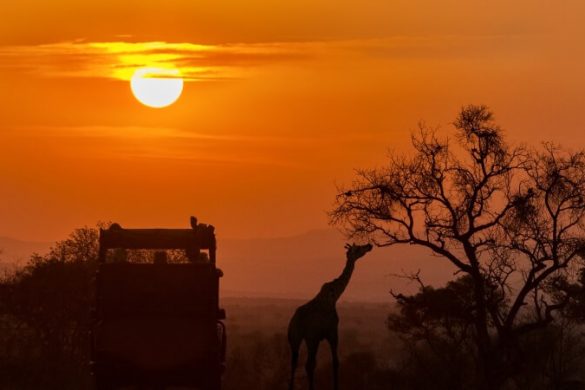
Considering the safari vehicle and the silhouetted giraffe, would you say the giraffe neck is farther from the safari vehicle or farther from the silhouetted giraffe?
the safari vehicle

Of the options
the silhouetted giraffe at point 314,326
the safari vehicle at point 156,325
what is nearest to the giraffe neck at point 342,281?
the silhouetted giraffe at point 314,326

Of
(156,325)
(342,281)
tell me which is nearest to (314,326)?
(342,281)

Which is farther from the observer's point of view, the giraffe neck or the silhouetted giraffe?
the giraffe neck

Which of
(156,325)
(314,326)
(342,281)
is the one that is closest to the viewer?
(156,325)

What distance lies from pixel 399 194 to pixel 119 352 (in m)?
11.7

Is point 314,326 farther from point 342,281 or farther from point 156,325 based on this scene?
point 156,325

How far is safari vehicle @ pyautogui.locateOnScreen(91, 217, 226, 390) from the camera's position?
82.2 feet

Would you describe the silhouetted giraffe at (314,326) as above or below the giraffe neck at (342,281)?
below

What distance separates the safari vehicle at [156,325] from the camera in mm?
25047

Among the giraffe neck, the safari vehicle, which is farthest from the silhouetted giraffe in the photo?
the safari vehicle

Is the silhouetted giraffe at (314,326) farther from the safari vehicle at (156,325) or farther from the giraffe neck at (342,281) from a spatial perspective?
the safari vehicle at (156,325)

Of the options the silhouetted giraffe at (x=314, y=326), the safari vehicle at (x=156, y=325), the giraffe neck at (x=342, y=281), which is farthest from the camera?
the giraffe neck at (x=342, y=281)

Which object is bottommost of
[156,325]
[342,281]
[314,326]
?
[314,326]

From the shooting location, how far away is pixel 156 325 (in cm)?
2516
